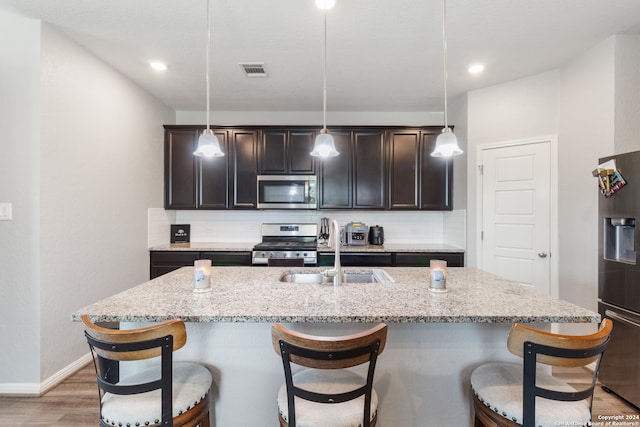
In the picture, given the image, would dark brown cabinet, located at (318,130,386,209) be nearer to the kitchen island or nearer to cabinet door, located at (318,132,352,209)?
cabinet door, located at (318,132,352,209)

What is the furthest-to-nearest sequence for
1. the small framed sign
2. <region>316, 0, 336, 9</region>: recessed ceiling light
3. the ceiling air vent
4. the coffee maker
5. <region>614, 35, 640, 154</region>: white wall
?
1. the small framed sign
2. the coffee maker
3. the ceiling air vent
4. <region>614, 35, 640, 154</region>: white wall
5. <region>316, 0, 336, 9</region>: recessed ceiling light

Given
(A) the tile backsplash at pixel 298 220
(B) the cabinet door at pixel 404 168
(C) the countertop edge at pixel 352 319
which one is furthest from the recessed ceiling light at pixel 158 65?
(B) the cabinet door at pixel 404 168

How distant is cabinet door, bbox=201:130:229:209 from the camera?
147 inches

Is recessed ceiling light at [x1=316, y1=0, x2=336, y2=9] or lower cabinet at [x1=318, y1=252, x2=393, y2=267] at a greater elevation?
recessed ceiling light at [x1=316, y1=0, x2=336, y2=9]

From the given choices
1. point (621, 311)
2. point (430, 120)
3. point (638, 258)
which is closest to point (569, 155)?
point (638, 258)

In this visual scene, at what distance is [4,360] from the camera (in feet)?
7.06

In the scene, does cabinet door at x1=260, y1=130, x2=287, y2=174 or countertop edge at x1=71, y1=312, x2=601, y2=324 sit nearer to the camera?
countertop edge at x1=71, y1=312, x2=601, y2=324

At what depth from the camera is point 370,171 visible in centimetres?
372

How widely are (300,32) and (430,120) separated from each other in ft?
7.72

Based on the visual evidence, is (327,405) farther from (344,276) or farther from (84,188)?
(84,188)

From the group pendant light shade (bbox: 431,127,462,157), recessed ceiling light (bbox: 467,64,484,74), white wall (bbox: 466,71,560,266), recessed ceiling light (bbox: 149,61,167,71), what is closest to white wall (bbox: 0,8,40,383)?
recessed ceiling light (bbox: 149,61,167,71)

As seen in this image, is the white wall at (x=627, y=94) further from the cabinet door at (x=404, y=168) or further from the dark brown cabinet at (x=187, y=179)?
the dark brown cabinet at (x=187, y=179)

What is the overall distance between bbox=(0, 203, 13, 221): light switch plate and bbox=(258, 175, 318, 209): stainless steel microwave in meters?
2.14

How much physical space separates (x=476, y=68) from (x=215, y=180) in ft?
10.1
